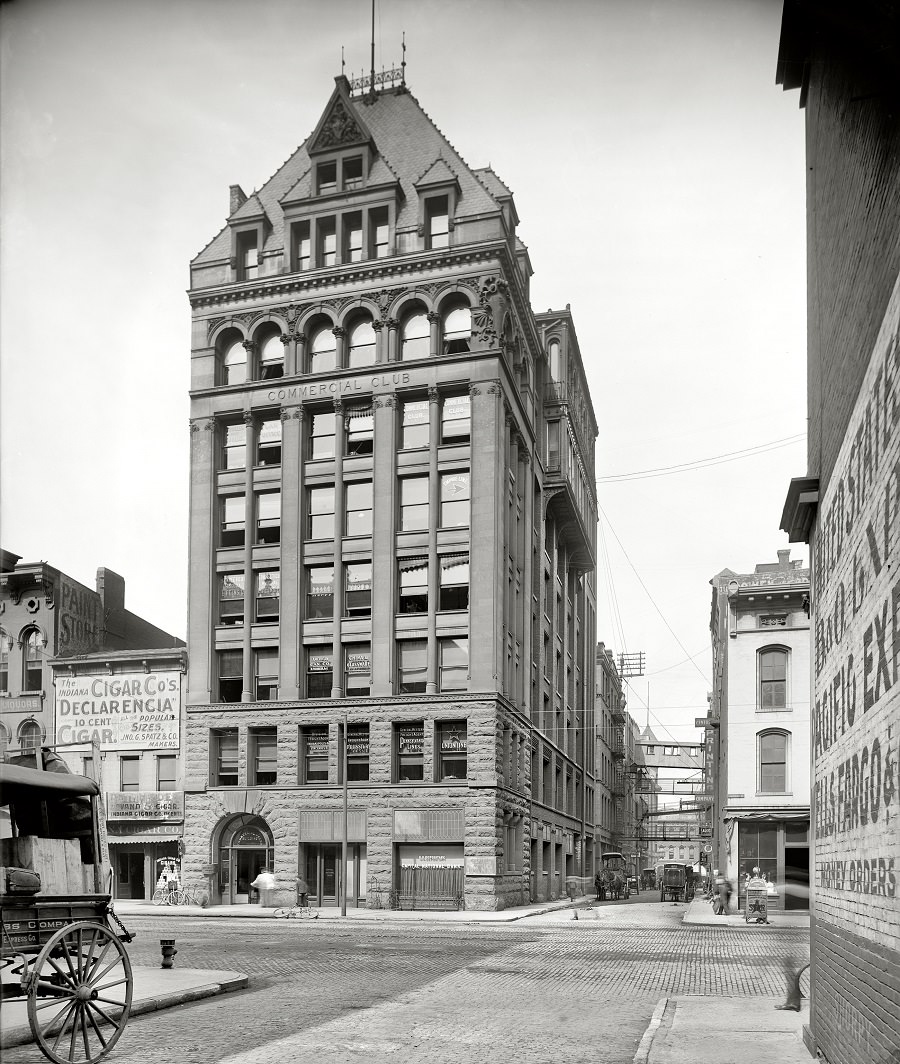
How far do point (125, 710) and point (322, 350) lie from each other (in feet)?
54.7

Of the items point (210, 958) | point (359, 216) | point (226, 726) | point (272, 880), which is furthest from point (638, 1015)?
point (359, 216)

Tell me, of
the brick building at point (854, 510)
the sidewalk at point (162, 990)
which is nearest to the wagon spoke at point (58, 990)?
the sidewalk at point (162, 990)

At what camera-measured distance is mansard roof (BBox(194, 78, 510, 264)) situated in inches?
1827

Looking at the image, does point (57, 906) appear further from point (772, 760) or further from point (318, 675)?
point (772, 760)

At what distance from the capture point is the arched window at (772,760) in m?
44.5

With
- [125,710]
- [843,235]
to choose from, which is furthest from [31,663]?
[843,235]

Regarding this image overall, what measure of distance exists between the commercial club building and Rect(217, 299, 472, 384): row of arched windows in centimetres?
10

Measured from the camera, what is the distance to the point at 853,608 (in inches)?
365

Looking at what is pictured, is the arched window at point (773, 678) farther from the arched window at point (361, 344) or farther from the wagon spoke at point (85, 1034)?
the wagon spoke at point (85, 1034)

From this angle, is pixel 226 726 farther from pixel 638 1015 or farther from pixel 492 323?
pixel 638 1015

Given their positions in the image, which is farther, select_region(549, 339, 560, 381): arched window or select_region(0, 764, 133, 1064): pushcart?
select_region(549, 339, 560, 381): arched window

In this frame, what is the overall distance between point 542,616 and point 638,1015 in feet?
133

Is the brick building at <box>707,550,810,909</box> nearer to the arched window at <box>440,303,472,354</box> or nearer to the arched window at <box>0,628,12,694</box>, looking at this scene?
the arched window at <box>440,303,472,354</box>

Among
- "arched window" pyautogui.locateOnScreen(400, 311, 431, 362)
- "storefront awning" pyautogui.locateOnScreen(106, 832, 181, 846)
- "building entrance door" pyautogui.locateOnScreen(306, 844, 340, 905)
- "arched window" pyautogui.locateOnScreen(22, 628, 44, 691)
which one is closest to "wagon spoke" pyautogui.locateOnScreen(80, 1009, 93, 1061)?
"building entrance door" pyautogui.locateOnScreen(306, 844, 340, 905)
